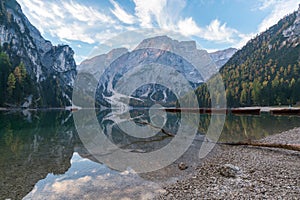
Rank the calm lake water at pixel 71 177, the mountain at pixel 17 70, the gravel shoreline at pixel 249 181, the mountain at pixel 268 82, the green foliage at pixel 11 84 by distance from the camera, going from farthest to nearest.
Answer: the mountain at pixel 268 82, the mountain at pixel 17 70, the green foliage at pixel 11 84, the calm lake water at pixel 71 177, the gravel shoreline at pixel 249 181

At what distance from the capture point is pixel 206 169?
1284 cm

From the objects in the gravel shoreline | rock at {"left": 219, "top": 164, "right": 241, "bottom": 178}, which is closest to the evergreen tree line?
the gravel shoreline

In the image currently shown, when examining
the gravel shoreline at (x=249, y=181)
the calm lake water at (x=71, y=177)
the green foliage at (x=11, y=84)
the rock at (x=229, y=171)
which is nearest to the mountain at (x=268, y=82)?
the gravel shoreline at (x=249, y=181)

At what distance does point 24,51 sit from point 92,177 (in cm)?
19193

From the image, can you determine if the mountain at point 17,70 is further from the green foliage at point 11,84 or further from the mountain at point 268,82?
the mountain at point 268,82

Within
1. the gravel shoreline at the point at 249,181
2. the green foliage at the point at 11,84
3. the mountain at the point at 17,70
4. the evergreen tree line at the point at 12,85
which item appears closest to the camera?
the gravel shoreline at the point at 249,181

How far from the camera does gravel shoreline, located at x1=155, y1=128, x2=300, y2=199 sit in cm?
819

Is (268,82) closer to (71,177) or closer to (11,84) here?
(71,177)

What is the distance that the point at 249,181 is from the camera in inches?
382

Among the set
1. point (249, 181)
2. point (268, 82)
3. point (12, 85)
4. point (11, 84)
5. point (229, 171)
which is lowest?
point (249, 181)

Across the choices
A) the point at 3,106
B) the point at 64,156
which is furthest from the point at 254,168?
the point at 3,106

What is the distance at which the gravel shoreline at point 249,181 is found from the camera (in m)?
8.19

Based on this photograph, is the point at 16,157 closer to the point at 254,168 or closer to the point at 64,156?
the point at 64,156

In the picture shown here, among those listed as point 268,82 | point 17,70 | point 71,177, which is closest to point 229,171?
point 71,177
